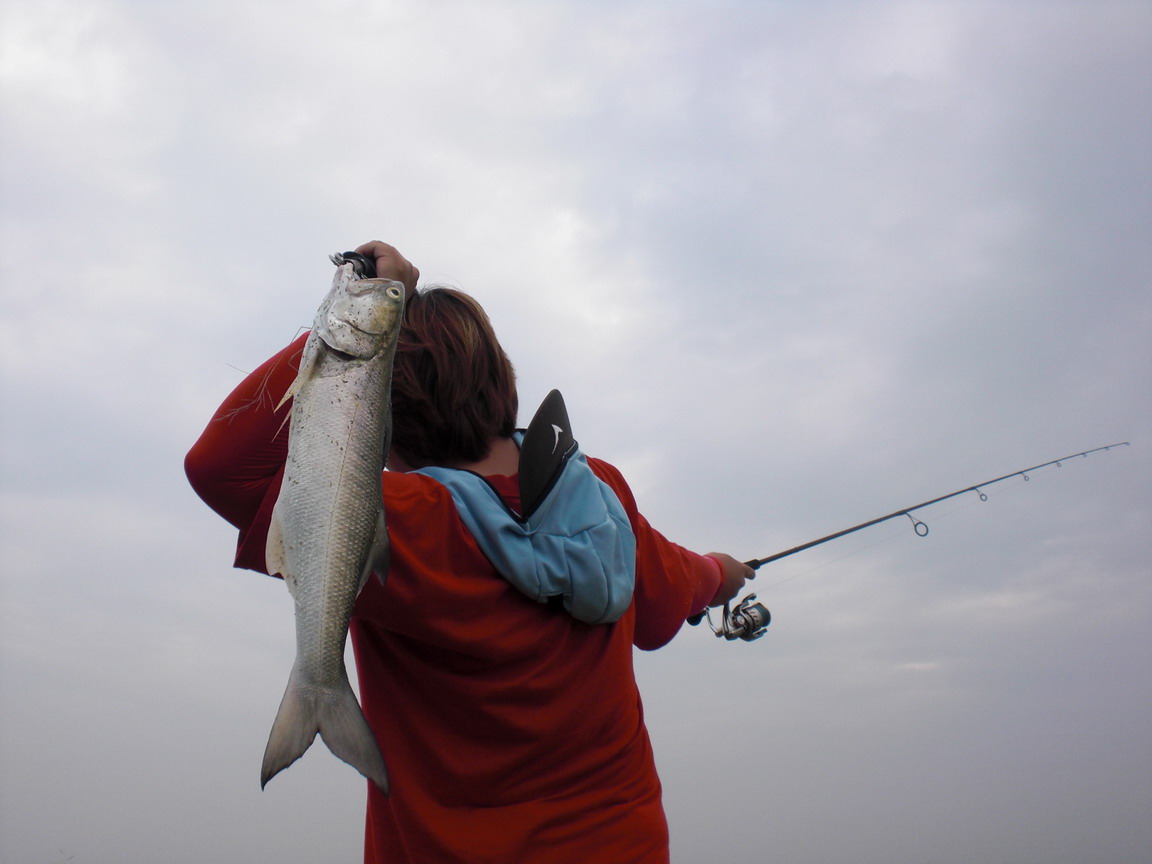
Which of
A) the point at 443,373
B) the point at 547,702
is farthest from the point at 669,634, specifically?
the point at 443,373

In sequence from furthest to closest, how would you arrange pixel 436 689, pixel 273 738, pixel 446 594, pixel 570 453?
pixel 570 453 < pixel 436 689 < pixel 446 594 < pixel 273 738

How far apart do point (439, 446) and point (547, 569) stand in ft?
1.71

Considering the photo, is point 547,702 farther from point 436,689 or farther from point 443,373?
point 443,373

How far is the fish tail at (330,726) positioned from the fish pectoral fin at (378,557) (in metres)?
0.28

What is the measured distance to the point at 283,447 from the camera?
218cm

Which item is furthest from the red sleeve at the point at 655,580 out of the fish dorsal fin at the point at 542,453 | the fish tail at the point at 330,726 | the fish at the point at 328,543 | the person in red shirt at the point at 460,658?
the fish tail at the point at 330,726

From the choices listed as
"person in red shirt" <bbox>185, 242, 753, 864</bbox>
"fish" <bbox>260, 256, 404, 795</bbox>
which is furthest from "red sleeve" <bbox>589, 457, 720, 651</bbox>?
"fish" <bbox>260, 256, 404, 795</bbox>

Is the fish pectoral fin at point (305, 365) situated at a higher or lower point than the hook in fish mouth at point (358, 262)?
lower

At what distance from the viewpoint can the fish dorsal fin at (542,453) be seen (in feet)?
7.76

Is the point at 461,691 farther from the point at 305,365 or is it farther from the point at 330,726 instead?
the point at 305,365

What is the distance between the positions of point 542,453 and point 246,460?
0.78 m

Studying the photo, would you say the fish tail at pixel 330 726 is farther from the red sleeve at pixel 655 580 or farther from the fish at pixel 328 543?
the red sleeve at pixel 655 580

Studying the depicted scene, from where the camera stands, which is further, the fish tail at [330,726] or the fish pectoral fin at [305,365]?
the fish pectoral fin at [305,365]

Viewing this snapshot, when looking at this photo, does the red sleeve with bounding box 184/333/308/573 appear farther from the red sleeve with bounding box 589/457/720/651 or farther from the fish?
the red sleeve with bounding box 589/457/720/651
